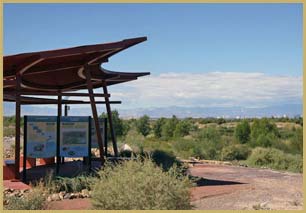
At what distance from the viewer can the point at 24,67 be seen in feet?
53.6

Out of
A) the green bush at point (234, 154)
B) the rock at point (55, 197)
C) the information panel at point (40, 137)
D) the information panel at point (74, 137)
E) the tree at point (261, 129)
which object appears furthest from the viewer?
the tree at point (261, 129)

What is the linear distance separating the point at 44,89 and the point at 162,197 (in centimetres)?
1619

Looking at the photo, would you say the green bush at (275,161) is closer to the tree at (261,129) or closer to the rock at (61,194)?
the rock at (61,194)

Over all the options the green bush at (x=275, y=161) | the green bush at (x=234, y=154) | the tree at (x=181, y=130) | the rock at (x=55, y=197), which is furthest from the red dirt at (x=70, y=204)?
the tree at (x=181, y=130)

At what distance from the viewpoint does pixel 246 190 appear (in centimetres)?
1534

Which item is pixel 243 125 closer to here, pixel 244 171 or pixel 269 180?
pixel 244 171

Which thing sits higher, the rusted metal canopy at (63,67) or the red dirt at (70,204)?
the rusted metal canopy at (63,67)

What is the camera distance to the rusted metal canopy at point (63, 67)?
15.2 m

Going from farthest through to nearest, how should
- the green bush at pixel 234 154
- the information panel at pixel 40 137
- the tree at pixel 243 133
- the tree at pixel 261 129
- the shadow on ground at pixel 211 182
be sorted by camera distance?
the tree at pixel 243 133 < the tree at pixel 261 129 < the green bush at pixel 234 154 < the information panel at pixel 40 137 < the shadow on ground at pixel 211 182

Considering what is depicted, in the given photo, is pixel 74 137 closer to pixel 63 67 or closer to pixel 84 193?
pixel 63 67

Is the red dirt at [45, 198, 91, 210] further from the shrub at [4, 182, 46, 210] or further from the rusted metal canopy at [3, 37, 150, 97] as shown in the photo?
the rusted metal canopy at [3, 37, 150, 97]

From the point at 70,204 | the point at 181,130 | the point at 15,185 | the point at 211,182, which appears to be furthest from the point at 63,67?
the point at 181,130

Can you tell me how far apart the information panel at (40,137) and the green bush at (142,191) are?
7.84 metres

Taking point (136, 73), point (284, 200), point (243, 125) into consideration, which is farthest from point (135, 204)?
point (243, 125)
